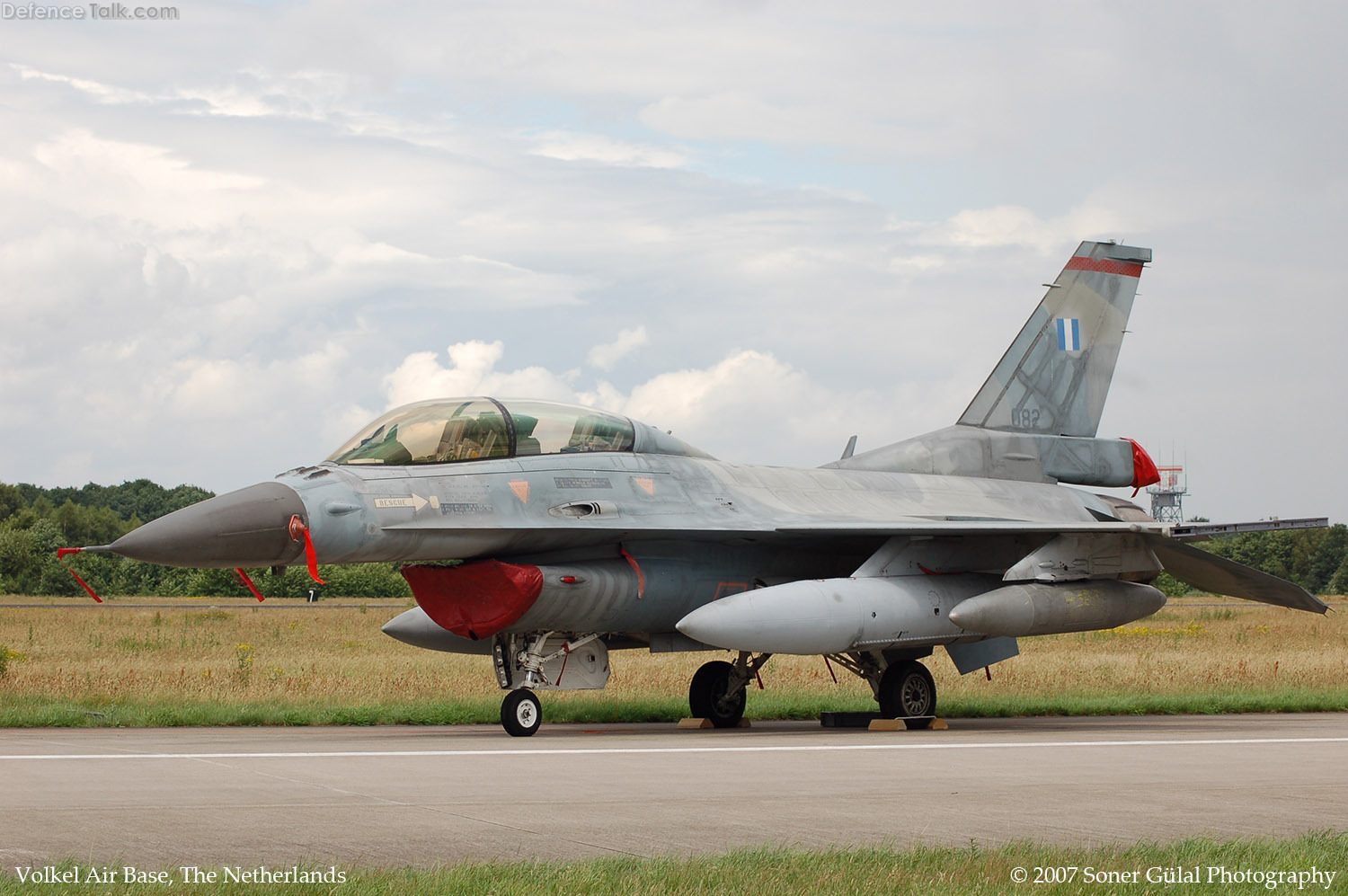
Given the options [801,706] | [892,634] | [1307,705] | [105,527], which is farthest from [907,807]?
[105,527]

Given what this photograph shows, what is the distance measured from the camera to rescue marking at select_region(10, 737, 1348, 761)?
10.5 metres

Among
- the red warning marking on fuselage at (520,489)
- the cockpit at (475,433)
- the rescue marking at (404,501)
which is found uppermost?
the cockpit at (475,433)

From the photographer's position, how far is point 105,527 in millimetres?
56312

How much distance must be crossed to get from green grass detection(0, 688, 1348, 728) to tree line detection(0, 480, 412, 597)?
2935 centimetres

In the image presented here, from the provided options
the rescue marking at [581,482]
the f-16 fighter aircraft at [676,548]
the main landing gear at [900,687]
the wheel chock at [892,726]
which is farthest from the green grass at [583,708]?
the rescue marking at [581,482]

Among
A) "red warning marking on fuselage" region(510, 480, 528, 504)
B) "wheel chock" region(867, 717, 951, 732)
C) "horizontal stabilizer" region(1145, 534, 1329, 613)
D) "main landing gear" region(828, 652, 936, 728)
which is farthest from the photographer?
"horizontal stabilizer" region(1145, 534, 1329, 613)

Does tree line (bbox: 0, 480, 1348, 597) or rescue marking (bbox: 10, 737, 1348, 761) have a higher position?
tree line (bbox: 0, 480, 1348, 597)

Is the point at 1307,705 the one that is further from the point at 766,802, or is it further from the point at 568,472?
the point at 766,802

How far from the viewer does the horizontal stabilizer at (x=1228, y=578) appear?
53.9 feet

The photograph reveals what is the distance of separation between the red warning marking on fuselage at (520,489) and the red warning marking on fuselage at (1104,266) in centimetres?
875

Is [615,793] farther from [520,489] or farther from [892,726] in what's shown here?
[892,726]

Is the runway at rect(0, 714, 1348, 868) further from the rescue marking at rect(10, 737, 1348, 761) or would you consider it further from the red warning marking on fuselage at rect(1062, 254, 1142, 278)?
the red warning marking on fuselage at rect(1062, 254, 1142, 278)

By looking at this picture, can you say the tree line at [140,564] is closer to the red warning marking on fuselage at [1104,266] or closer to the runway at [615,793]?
the red warning marking on fuselage at [1104,266]

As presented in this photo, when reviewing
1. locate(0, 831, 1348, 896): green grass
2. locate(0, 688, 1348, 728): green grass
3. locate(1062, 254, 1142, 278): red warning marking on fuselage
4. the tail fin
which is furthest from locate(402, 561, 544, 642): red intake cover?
locate(1062, 254, 1142, 278): red warning marking on fuselage
